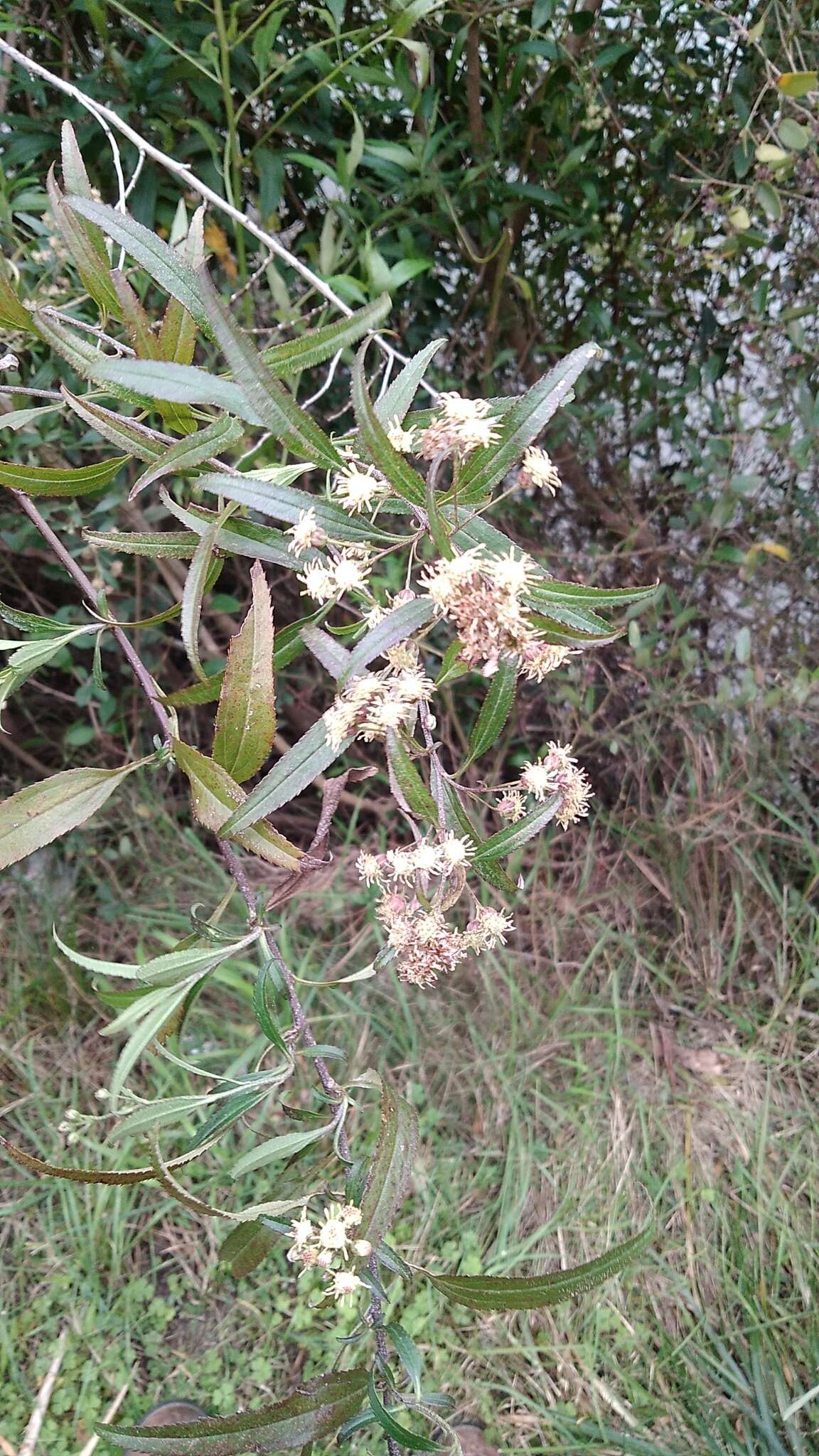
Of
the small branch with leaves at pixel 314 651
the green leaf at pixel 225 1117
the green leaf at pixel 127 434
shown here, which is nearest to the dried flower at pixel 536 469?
the small branch with leaves at pixel 314 651

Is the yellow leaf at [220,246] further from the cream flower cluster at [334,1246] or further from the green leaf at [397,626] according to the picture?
the cream flower cluster at [334,1246]

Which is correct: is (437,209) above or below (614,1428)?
above

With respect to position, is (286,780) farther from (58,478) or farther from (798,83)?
(798,83)

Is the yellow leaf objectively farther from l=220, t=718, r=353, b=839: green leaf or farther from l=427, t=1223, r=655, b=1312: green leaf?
l=427, t=1223, r=655, b=1312: green leaf

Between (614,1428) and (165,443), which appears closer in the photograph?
(165,443)

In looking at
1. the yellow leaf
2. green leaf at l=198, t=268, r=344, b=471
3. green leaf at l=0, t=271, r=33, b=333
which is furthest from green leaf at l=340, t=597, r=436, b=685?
the yellow leaf

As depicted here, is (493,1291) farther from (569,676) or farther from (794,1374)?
(569,676)

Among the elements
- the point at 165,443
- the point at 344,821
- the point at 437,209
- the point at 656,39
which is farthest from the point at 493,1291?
the point at 656,39

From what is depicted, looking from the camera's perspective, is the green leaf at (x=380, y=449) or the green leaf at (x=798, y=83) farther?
the green leaf at (x=798, y=83)
